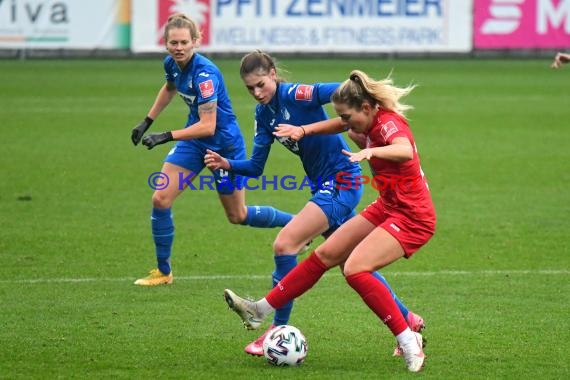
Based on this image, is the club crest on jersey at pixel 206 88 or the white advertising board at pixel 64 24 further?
the white advertising board at pixel 64 24

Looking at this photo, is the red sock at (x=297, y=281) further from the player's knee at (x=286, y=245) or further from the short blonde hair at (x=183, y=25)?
the short blonde hair at (x=183, y=25)

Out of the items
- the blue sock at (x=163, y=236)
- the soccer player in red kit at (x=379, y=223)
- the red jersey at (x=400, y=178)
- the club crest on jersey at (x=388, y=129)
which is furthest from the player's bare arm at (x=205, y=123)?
the club crest on jersey at (x=388, y=129)

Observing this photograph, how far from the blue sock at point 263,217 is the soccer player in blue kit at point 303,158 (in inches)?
84.1

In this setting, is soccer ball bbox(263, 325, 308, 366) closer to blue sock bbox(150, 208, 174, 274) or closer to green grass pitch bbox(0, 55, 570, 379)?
green grass pitch bbox(0, 55, 570, 379)

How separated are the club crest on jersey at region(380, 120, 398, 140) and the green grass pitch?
4.70 ft

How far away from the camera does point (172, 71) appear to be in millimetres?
9930

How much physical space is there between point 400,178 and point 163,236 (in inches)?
129

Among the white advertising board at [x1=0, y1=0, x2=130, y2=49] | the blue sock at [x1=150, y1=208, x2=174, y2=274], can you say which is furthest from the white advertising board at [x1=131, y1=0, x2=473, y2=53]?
the blue sock at [x1=150, y1=208, x2=174, y2=274]

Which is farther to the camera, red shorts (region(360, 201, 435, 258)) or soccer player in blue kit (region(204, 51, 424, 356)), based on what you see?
soccer player in blue kit (region(204, 51, 424, 356))

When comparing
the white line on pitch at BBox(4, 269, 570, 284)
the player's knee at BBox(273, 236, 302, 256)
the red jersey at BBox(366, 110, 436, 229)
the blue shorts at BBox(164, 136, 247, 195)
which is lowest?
the white line on pitch at BBox(4, 269, 570, 284)

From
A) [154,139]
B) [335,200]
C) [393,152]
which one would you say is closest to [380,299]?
[393,152]

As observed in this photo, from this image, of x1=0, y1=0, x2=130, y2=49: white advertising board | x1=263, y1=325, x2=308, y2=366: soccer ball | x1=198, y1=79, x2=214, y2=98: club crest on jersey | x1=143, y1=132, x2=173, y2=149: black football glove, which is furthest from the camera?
x1=0, y1=0, x2=130, y2=49: white advertising board

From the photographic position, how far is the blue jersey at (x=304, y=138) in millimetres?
7949

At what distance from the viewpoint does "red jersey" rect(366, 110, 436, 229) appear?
699 cm
